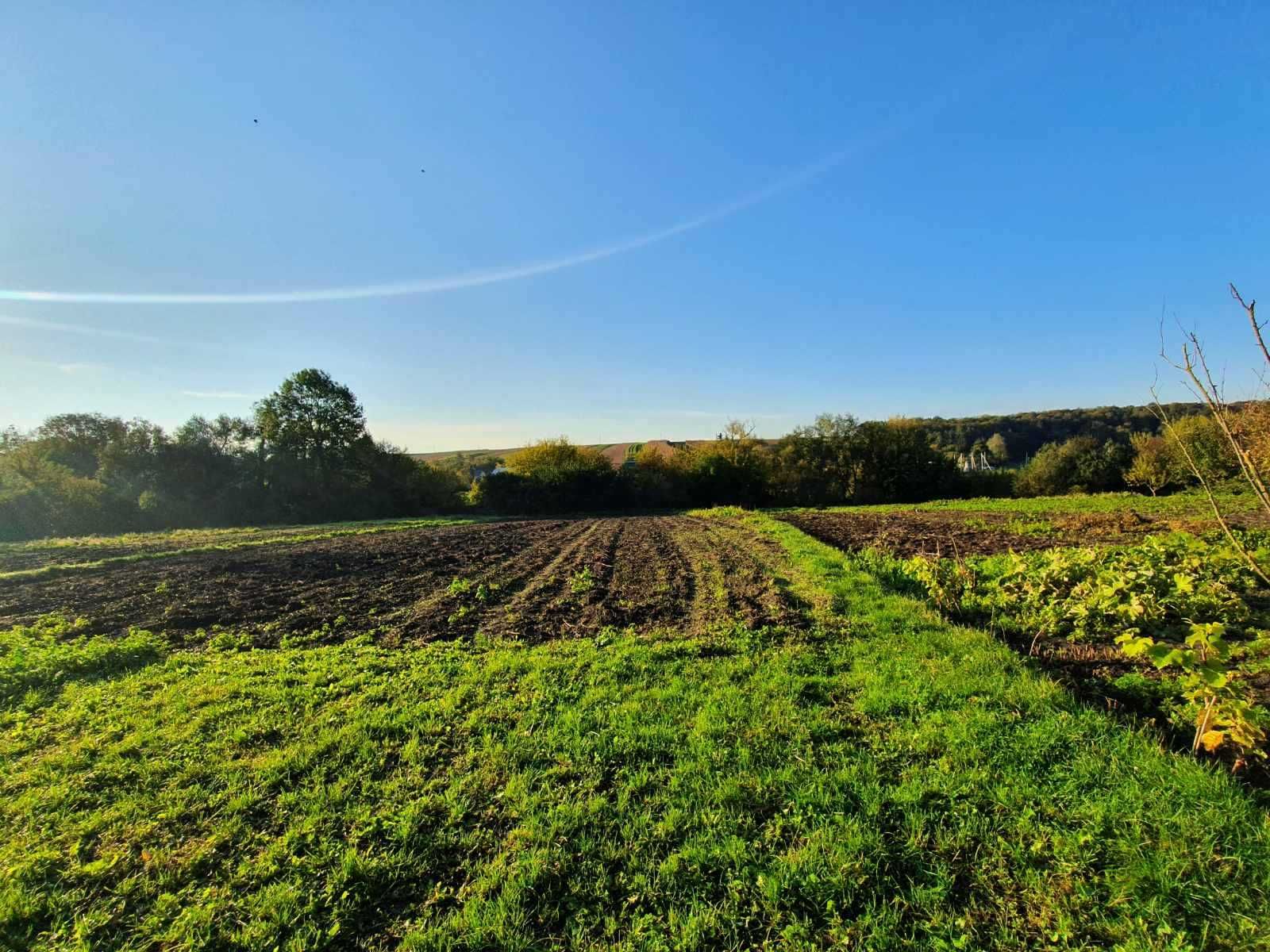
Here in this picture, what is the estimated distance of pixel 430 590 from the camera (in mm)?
10305

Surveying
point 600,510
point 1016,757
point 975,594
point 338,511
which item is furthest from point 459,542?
point 338,511

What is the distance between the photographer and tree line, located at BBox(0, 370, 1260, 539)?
37.7 meters

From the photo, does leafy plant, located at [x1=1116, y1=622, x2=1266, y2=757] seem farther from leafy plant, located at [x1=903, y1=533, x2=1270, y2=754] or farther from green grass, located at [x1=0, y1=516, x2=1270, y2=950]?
green grass, located at [x1=0, y1=516, x2=1270, y2=950]

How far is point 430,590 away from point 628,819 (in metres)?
8.15

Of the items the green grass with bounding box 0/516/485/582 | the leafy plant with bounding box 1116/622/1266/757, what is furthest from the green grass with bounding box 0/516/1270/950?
the green grass with bounding box 0/516/485/582

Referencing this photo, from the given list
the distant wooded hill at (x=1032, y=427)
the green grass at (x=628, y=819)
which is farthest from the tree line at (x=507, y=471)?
the green grass at (x=628, y=819)

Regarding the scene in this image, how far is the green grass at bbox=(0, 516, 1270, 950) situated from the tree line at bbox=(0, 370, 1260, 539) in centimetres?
3445

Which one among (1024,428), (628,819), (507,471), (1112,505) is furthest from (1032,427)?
(628,819)

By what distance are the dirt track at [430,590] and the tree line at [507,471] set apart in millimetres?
23079

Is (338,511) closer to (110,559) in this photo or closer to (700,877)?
(110,559)

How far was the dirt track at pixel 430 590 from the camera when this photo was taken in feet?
26.1

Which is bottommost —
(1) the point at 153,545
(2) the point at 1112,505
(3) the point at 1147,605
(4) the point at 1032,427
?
(1) the point at 153,545

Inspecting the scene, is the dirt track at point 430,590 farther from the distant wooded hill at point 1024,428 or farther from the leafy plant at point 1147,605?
the distant wooded hill at point 1024,428

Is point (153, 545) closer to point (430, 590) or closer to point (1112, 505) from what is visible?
point (430, 590)
